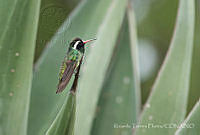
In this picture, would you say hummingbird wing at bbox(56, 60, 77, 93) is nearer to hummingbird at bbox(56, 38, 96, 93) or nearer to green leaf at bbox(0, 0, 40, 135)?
hummingbird at bbox(56, 38, 96, 93)

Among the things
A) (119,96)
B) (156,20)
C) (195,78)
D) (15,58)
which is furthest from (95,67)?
(156,20)

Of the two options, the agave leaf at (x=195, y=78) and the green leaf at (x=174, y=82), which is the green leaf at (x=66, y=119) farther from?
the agave leaf at (x=195, y=78)

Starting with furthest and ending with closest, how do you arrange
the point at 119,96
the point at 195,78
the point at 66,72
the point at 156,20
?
the point at 156,20, the point at 195,78, the point at 119,96, the point at 66,72

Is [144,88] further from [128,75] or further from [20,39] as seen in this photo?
[20,39]

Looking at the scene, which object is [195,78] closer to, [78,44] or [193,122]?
[193,122]

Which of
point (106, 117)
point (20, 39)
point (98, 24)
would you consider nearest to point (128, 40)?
point (98, 24)

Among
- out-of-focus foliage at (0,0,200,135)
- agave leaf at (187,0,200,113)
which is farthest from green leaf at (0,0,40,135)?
agave leaf at (187,0,200,113)

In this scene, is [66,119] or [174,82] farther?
[174,82]
